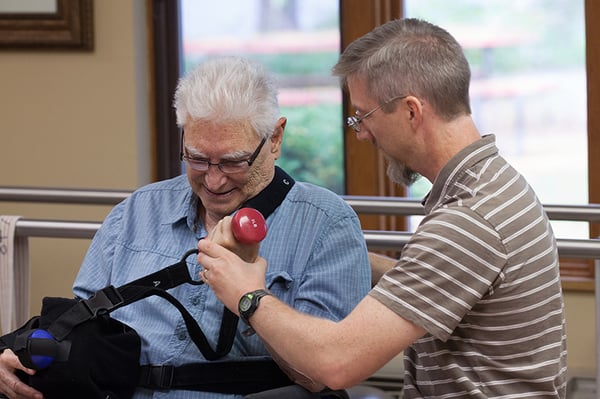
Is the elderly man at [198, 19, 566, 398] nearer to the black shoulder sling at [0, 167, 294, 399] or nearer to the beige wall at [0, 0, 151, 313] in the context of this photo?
the black shoulder sling at [0, 167, 294, 399]

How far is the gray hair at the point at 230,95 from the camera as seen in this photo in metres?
2.28

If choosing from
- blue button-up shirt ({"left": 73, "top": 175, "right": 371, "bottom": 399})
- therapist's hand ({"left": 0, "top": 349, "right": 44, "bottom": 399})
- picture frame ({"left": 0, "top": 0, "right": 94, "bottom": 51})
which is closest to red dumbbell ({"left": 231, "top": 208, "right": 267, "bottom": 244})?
blue button-up shirt ({"left": 73, "top": 175, "right": 371, "bottom": 399})

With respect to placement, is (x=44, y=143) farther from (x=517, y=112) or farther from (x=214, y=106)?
(x=214, y=106)

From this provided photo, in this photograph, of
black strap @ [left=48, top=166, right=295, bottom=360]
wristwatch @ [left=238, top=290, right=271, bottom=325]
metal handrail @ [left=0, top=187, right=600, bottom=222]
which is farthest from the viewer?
metal handrail @ [left=0, top=187, right=600, bottom=222]

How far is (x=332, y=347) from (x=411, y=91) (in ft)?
1.57

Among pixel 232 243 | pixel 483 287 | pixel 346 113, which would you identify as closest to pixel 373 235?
pixel 232 243

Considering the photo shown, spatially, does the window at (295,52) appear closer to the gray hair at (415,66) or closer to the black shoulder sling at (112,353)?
the black shoulder sling at (112,353)

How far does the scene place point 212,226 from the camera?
245 cm

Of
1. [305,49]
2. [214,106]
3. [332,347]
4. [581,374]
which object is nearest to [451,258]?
[332,347]

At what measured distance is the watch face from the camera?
6.46 feet

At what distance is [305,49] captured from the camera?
4316mm

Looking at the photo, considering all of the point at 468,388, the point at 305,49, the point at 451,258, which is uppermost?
the point at 305,49

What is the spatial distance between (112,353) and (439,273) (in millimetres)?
736

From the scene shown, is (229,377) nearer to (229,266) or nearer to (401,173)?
(229,266)
